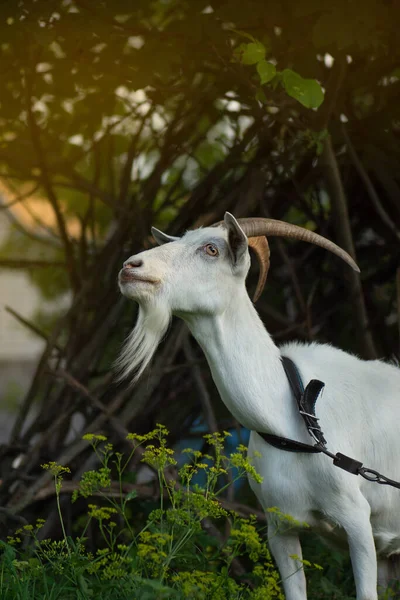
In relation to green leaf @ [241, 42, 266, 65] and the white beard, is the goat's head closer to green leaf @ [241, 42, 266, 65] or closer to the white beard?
the white beard

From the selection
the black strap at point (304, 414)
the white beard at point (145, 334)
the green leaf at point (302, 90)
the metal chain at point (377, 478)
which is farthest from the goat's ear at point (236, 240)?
the metal chain at point (377, 478)

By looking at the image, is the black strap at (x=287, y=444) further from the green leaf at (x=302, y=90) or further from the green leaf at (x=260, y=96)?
the green leaf at (x=260, y=96)

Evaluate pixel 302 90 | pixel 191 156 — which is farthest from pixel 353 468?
pixel 191 156

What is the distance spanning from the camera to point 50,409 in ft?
18.0

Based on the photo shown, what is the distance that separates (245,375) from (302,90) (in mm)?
1286

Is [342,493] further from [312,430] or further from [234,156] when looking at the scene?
[234,156]

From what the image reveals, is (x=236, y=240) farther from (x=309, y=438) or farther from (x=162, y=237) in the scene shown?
(x=309, y=438)

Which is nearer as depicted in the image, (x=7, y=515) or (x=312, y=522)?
(x=312, y=522)

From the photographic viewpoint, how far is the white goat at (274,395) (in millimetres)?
3246

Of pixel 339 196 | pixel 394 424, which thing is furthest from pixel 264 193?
pixel 394 424

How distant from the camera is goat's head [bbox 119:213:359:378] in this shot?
3211mm

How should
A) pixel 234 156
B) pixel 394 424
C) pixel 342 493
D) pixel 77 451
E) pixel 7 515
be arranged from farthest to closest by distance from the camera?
pixel 234 156 → pixel 77 451 → pixel 7 515 → pixel 394 424 → pixel 342 493

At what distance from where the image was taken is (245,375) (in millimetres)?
3400

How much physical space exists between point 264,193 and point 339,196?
0.69 meters
